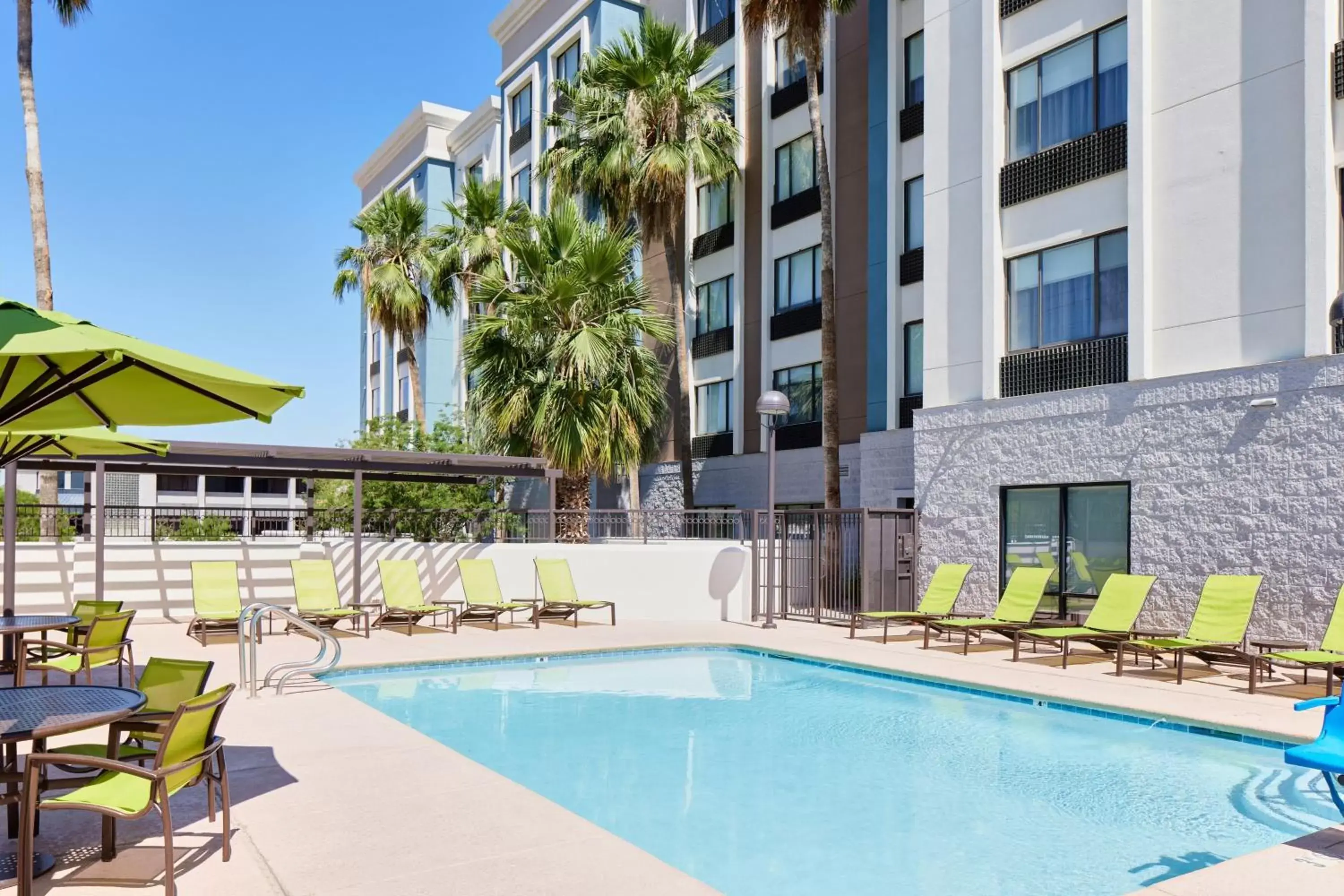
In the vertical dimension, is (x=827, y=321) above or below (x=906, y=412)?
above

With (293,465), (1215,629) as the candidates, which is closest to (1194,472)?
(1215,629)

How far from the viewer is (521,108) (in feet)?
115

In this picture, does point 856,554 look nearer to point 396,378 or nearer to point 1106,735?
point 1106,735

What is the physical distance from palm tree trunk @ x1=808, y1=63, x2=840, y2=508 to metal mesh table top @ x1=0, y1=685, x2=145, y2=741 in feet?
50.4

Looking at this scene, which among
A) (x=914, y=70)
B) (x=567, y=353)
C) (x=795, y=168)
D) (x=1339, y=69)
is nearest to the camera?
(x=1339, y=69)

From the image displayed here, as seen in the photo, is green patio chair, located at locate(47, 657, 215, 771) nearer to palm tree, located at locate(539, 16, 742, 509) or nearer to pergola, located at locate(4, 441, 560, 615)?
pergola, located at locate(4, 441, 560, 615)

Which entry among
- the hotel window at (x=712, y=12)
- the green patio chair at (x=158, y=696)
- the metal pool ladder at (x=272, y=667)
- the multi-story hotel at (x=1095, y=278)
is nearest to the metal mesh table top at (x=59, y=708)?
the green patio chair at (x=158, y=696)

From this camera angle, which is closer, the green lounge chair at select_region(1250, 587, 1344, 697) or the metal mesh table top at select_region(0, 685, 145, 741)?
the metal mesh table top at select_region(0, 685, 145, 741)

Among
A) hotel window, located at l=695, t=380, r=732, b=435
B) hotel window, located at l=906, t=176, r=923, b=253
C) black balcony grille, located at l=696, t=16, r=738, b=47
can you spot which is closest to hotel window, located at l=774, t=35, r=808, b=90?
black balcony grille, located at l=696, t=16, r=738, b=47

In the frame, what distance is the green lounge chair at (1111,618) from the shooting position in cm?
1203

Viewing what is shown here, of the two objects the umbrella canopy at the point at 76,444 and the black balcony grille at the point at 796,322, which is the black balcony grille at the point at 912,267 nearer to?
the black balcony grille at the point at 796,322

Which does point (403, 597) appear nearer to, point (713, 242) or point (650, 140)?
point (650, 140)

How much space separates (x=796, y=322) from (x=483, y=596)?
10.6m

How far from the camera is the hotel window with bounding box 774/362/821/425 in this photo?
74.6 feet
